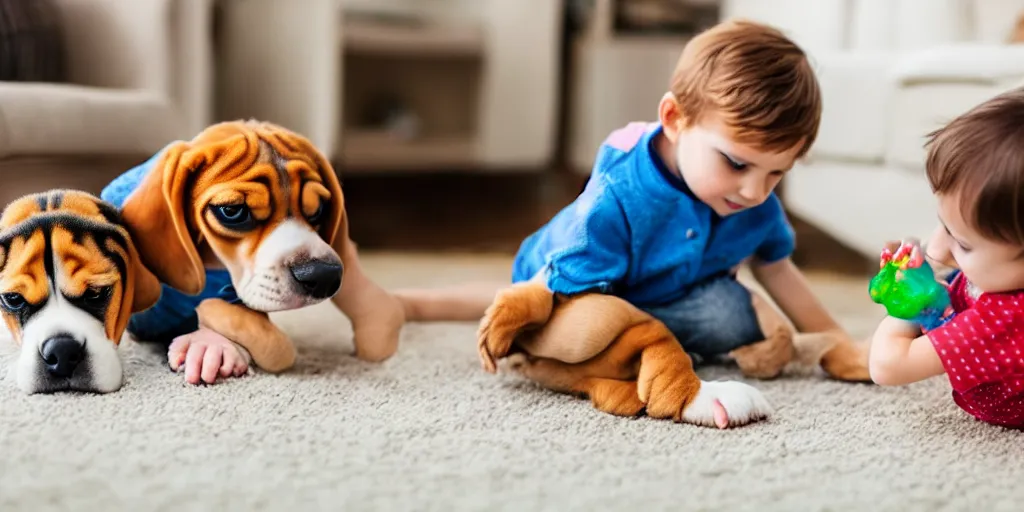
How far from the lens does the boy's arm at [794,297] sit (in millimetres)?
1172

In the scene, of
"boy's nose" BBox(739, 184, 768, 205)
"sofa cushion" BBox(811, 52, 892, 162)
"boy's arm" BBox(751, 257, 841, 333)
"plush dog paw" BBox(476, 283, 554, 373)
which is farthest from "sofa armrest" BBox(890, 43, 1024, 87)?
"plush dog paw" BBox(476, 283, 554, 373)

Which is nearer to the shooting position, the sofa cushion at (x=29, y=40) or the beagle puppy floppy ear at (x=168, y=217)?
the beagle puppy floppy ear at (x=168, y=217)

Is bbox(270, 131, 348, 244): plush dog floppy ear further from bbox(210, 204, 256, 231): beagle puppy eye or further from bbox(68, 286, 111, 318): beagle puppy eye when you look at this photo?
bbox(68, 286, 111, 318): beagle puppy eye

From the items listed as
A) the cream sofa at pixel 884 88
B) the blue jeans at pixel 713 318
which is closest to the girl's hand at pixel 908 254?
the blue jeans at pixel 713 318

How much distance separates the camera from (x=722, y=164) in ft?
3.21

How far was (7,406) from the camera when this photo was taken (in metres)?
0.86

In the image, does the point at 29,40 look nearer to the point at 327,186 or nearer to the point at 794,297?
the point at 327,186

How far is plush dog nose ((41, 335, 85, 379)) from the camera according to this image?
88 centimetres

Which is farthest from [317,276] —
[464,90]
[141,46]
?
[464,90]

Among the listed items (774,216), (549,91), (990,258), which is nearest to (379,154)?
(549,91)

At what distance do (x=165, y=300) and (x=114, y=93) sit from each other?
2.10ft

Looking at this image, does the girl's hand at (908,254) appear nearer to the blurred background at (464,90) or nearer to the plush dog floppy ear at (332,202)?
the blurred background at (464,90)

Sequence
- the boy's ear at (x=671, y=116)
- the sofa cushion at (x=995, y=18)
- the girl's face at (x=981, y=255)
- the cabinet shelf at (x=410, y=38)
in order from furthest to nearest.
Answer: the cabinet shelf at (x=410, y=38)
the sofa cushion at (x=995, y=18)
the boy's ear at (x=671, y=116)
the girl's face at (x=981, y=255)

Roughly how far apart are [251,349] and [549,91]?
176cm
